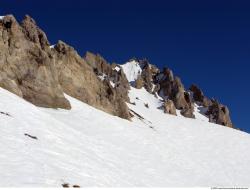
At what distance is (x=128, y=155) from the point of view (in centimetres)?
3588

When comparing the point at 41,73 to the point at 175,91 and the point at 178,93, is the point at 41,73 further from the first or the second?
the point at 175,91

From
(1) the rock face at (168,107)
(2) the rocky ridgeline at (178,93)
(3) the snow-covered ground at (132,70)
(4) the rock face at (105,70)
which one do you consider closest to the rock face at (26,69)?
(1) the rock face at (168,107)

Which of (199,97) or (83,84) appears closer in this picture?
(83,84)

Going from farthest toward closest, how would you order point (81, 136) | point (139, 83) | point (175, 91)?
point (175, 91) < point (139, 83) < point (81, 136)

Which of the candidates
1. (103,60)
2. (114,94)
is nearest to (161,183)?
(114,94)

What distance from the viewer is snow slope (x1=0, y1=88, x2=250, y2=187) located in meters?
21.9

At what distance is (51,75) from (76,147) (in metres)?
19.5

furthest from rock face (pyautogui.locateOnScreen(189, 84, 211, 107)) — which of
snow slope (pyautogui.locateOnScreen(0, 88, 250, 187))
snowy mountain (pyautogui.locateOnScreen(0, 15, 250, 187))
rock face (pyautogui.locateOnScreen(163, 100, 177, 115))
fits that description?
snow slope (pyautogui.locateOnScreen(0, 88, 250, 187))

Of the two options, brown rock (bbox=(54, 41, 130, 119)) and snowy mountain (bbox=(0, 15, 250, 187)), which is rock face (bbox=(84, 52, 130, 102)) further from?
brown rock (bbox=(54, 41, 130, 119))

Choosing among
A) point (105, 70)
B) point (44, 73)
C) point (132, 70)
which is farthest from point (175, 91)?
point (44, 73)

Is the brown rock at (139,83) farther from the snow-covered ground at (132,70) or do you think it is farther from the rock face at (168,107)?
the rock face at (168,107)

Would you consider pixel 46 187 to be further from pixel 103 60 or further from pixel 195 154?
pixel 103 60

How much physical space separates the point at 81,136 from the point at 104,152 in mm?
3040

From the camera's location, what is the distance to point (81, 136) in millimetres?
35375
